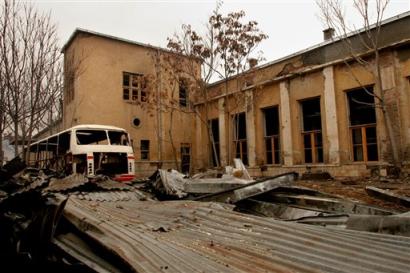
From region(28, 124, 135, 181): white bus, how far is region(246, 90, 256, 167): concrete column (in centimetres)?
753

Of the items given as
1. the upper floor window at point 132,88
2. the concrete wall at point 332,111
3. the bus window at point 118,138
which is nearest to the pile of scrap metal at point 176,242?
the bus window at point 118,138

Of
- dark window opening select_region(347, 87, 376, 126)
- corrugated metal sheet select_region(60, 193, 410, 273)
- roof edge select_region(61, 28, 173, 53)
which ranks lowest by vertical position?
corrugated metal sheet select_region(60, 193, 410, 273)

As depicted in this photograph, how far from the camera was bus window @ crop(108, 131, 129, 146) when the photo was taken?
12.7 m

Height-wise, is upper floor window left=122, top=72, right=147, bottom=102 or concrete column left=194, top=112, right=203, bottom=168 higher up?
upper floor window left=122, top=72, right=147, bottom=102

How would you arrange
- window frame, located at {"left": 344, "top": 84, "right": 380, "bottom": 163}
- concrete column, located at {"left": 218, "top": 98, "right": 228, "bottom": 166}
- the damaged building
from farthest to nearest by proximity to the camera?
concrete column, located at {"left": 218, "top": 98, "right": 228, "bottom": 166} → window frame, located at {"left": 344, "top": 84, "right": 380, "bottom": 163} → the damaged building

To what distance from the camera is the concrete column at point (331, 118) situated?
46.7 feet

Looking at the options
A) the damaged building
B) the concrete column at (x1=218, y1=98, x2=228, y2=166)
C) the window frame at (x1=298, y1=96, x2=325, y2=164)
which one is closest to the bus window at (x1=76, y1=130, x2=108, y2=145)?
the damaged building

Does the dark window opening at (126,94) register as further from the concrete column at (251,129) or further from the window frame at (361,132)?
the window frame at (361,132)

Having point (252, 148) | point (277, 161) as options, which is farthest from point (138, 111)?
point (277, 161)

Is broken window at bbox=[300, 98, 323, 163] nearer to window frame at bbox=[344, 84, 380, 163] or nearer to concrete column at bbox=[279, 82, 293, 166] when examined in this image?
concrete column at bbox=[279, 82, 293, 166]

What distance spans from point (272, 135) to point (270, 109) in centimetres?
139

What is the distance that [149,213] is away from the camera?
461 cm

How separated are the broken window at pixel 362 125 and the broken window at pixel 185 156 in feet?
35.1

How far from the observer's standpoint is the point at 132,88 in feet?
67.1
